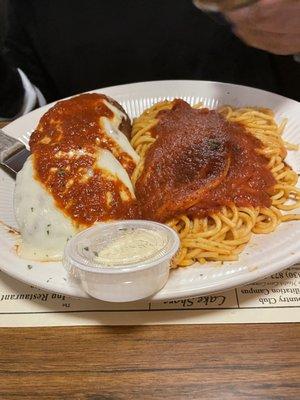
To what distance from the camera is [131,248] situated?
1481mm

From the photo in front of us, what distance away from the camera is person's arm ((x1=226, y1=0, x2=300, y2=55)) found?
5.54 feet

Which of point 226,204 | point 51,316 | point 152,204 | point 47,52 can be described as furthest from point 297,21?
point 47,52

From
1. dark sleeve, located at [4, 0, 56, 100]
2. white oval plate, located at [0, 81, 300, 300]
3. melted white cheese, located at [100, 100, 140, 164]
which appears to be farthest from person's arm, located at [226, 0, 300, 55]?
dark sleeve, located at [4, 0, 56, 100]

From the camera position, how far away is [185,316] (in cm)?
152

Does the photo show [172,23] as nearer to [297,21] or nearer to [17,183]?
[297,21]

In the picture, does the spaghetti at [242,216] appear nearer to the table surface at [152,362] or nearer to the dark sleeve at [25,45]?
the table surface at [152,362]

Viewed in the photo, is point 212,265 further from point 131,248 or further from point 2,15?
point 2,15

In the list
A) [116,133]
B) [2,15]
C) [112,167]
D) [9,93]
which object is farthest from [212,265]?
[2,15]

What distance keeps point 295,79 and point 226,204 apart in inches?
59.2

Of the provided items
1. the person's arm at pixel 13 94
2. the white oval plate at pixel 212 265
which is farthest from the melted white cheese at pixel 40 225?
the person's arm at pixel 13 94

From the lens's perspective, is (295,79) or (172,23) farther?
(295,79)

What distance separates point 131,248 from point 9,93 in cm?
180

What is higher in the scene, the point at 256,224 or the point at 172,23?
the point at 172,23

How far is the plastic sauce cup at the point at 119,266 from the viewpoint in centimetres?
138
